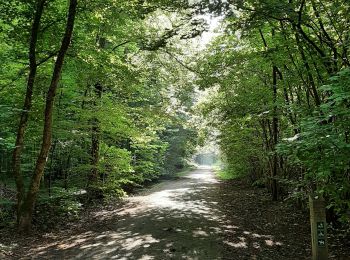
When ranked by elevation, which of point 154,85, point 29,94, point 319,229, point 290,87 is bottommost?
point 319,229

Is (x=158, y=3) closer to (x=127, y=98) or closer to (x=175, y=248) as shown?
(x=175, y=248)

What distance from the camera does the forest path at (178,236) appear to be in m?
7.40

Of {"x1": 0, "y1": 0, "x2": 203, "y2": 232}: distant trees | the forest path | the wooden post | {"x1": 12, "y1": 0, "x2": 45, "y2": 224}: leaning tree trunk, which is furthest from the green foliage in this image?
{"x1": 12, "y1": 0, "x2": 45, "y2": 224}: leaning tree trunk

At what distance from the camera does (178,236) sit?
8.72 meters

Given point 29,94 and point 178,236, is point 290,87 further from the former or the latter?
point 29,94

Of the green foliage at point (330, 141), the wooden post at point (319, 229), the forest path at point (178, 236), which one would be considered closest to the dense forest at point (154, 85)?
the green foliage at point (330, 141)

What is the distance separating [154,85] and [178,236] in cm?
1141

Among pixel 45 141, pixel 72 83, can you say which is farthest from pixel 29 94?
pixel 72 83

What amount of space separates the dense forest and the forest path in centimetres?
121

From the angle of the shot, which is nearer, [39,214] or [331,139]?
[331,139]

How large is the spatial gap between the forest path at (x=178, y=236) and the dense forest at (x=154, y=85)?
1207mm

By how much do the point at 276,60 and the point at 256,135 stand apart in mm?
8998

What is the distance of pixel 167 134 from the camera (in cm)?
3219

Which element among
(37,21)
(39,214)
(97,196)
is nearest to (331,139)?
(37,21)
